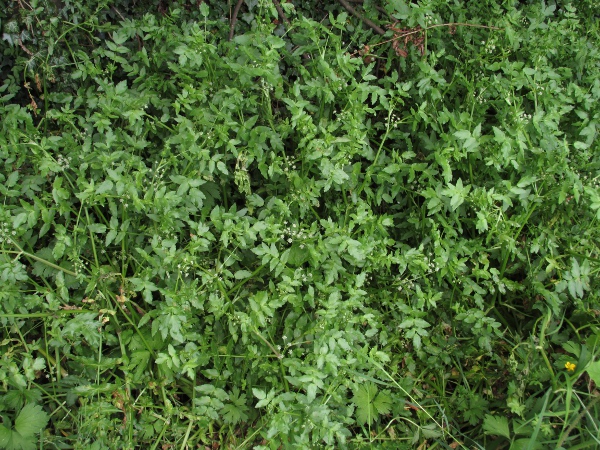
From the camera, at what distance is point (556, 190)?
9.28 ft

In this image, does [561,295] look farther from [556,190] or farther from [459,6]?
[459,6]

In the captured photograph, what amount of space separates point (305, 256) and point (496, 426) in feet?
3.78

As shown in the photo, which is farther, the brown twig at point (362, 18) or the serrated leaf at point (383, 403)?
the brown twig at point (362, 18)

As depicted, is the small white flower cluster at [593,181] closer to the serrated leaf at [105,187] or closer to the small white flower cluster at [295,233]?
the small white flower cluster at [295,233]

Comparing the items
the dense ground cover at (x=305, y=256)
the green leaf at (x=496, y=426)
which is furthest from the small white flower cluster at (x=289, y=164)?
the green leaf at (x=496, y=426)

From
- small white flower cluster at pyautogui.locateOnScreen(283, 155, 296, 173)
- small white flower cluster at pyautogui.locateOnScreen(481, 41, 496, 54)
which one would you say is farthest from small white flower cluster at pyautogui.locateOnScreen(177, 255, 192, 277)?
small white flower cluster at pyautogui.locateOnScreen(481, 41, 496, 54)

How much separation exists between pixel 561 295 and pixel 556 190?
0.53 metres

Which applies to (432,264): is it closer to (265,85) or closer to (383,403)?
(383,403)

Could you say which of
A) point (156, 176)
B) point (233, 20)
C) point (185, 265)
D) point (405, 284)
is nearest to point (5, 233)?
point (156, 176)

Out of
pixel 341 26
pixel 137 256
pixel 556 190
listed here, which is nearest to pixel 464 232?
pixel 556 190

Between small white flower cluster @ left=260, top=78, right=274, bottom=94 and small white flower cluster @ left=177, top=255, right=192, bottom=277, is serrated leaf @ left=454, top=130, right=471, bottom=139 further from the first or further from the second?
small white flower cluster @ left=177, top=255, right=192, bottom=277

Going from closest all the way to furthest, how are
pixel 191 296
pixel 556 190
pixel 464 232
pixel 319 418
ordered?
pixel 319 418 → pixel 191 296 → pixel 556 190 → pixel 464 232

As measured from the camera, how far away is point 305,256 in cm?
263

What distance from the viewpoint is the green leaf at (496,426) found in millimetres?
2512
